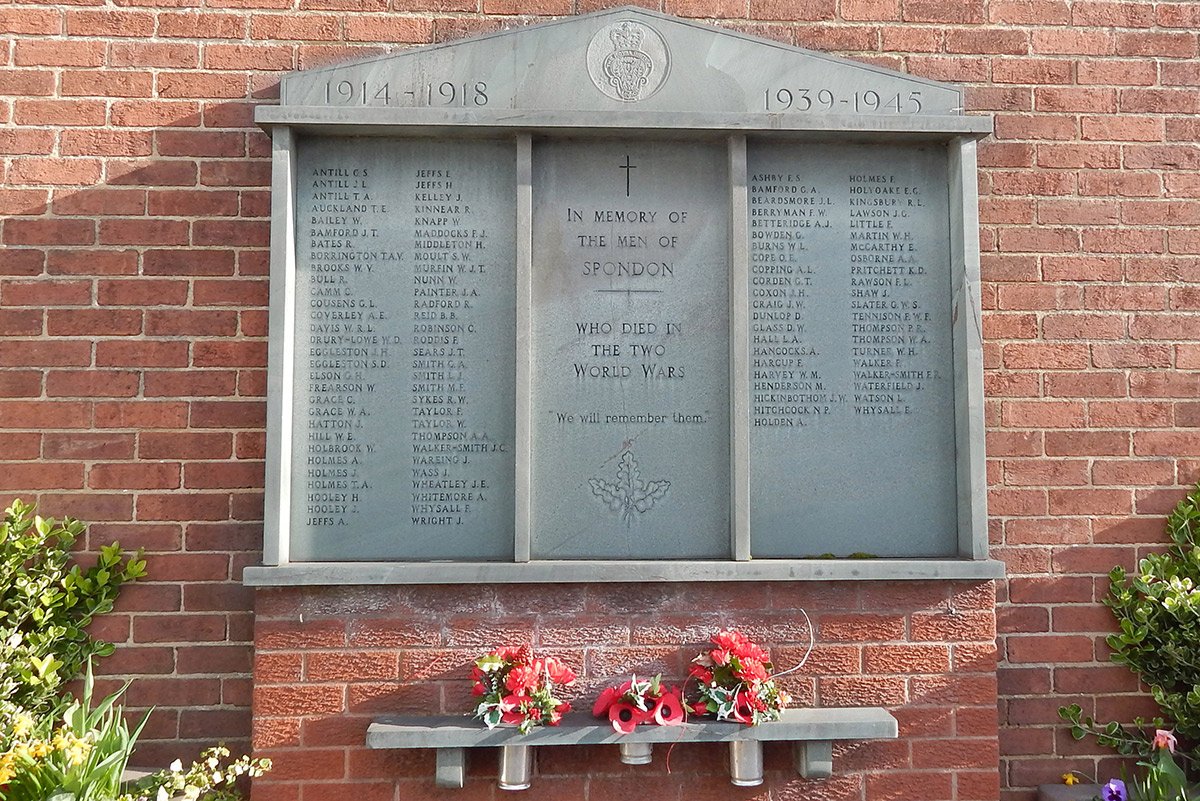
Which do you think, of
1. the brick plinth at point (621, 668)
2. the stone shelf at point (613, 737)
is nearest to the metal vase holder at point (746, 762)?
the stone shelf at point (613, 737)

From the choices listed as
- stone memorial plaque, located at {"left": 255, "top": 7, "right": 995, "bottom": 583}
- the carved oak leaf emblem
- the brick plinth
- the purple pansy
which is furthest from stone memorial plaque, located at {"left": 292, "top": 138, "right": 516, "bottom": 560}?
the purple pansy

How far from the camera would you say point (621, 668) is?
329 cm

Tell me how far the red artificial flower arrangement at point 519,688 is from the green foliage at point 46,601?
1355 mm

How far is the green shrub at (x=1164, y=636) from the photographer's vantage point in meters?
3.39

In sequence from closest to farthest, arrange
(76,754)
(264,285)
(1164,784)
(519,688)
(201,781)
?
1. (76,754)
2. (201,781)
3. (519,688)
4. (1164,784)
5. (264,285)

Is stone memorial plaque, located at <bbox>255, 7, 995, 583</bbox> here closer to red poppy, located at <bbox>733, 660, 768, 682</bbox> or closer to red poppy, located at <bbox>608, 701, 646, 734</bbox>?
red poppy, located at <bbox>733, 660, 768, 682</bbox>

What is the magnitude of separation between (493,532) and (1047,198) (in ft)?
8.37

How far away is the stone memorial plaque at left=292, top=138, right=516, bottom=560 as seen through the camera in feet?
11.0

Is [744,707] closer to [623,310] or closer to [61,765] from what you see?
[623,310]

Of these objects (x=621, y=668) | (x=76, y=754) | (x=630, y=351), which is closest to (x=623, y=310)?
(x=630, y=351)

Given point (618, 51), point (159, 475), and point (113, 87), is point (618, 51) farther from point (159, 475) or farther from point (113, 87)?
point (159, 475)

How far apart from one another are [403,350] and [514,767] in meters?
1.49

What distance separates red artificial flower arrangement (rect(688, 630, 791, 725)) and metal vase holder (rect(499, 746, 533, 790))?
Answer: 0.59m

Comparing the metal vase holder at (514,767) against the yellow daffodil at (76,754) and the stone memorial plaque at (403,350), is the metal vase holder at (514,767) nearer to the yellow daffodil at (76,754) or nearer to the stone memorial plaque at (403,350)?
the stone memorial plaque at (403,350)
